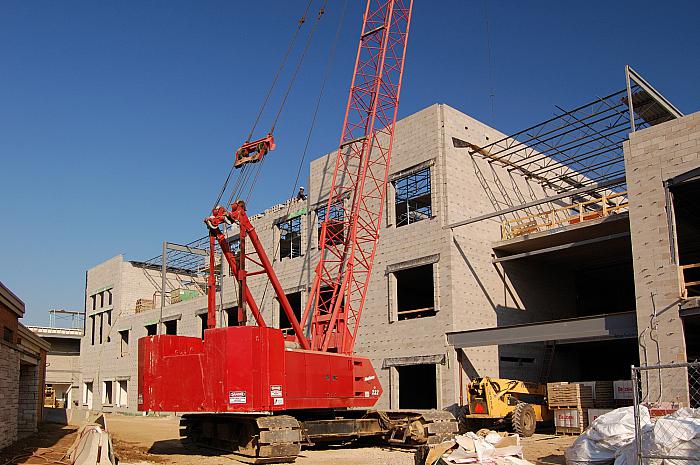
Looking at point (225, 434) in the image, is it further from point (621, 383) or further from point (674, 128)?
point (674, 128)

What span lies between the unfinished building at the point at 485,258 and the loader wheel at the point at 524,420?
245 centimetres

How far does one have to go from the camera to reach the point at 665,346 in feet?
69.8

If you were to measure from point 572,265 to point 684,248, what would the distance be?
24.0 ft

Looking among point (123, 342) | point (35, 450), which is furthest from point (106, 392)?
point (35, 450)

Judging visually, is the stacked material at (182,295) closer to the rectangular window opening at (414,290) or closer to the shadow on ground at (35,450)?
the rectangular window opening at (414,290)

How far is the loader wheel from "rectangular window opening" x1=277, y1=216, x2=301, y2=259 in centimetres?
1929

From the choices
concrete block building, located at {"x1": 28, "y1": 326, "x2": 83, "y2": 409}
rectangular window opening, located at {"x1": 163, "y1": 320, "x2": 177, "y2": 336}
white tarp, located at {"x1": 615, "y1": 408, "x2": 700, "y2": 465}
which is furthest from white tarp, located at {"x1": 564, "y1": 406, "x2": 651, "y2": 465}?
concrete block building, located at {"x1": 28, "y1": 326, "x2": 83, "y2": 409}

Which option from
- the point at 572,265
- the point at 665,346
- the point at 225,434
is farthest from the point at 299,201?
the point at 665,346

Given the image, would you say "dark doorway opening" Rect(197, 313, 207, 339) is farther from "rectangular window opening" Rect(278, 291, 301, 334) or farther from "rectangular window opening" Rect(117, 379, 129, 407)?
"rectangular window opening" Rect(117, 379, 129, 407)

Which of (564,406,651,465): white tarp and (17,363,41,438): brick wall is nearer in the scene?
(564,406,651,465): white tarp

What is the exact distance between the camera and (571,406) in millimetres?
25547

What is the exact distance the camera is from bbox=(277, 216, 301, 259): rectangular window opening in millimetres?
41250

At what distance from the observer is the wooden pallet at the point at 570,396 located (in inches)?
1001

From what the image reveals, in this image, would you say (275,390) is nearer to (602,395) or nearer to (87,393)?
(602,395)
